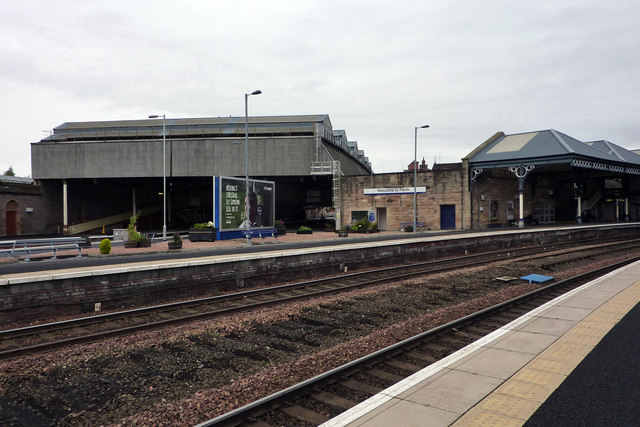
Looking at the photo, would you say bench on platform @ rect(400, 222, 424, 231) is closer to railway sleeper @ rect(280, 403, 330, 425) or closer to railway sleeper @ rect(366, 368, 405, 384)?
railway sleeper @ rect(366, 368, 405, 384)

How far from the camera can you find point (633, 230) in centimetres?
4253

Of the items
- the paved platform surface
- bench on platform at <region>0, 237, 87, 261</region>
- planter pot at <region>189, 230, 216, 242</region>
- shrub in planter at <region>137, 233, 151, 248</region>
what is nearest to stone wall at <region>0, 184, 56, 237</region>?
bench on platform at <region>0, 237, 87, 261</region>

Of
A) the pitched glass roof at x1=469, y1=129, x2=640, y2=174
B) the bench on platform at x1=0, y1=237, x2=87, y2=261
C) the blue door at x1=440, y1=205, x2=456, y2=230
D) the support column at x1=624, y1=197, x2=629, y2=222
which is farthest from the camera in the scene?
the support column at x1=624, y1=197, x2=629, y2=222

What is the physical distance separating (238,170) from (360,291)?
1434 inches

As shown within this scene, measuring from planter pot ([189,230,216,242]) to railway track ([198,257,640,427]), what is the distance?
2318 centimetres

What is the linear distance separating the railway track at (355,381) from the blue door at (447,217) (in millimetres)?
34052

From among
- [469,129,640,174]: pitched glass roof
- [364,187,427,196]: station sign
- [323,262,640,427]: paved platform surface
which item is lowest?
[323,262,640,427]: paved platform surface

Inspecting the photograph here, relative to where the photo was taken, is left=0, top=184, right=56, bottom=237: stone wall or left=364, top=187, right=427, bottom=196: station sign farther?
left=364, top=187, right=427, bottom=196: station sign

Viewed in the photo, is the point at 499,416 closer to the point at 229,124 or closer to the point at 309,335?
the point at 309,335

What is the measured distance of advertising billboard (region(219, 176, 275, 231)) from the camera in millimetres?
28766

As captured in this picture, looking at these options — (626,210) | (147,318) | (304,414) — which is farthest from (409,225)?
(304,414)

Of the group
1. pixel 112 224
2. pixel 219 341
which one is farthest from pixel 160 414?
pixel 112 224

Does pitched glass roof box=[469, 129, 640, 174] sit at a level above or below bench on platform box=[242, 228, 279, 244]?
above

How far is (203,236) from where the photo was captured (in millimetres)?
29797
